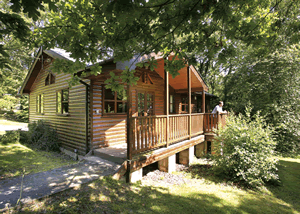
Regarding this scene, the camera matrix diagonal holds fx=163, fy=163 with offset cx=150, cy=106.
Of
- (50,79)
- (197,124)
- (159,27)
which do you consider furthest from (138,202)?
(50,79)

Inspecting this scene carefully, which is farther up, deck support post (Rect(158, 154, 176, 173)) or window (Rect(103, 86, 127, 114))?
window (Rect(103, 86, 127, 114))

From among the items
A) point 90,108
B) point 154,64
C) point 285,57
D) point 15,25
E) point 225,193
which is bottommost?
point 225,193

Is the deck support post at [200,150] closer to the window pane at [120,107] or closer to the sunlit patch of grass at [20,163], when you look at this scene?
the window pane at [120,107]

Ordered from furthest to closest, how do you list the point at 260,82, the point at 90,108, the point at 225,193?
the point at 260,82
the point at 90,108
the point at 225,193

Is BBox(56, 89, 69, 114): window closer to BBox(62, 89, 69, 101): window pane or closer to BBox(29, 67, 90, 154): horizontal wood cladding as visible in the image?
BBox(62, 89, 69, 101): window pane

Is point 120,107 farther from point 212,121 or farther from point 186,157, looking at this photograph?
point 212,121

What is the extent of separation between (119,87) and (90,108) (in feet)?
12.1

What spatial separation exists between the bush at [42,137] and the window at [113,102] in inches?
146

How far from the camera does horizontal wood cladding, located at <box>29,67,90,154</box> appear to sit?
22.9ft

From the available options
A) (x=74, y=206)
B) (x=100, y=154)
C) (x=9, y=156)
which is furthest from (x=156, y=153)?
(x=9, y=156)

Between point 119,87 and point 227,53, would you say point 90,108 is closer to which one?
point 119,87

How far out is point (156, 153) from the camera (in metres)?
5.37

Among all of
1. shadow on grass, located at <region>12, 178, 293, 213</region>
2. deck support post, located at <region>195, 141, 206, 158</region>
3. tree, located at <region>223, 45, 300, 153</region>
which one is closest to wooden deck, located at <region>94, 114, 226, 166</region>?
deck support post, located at <region>195, 141, 206, 158</region>

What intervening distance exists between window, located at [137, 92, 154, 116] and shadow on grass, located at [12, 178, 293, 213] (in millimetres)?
4247
